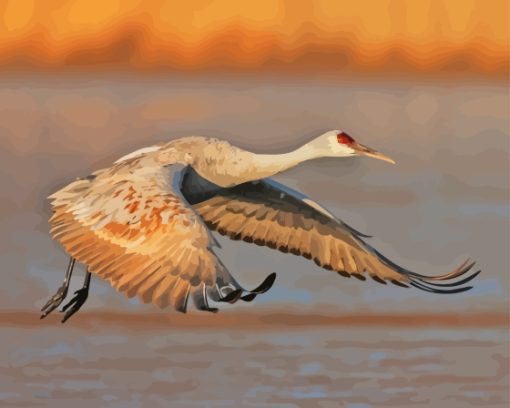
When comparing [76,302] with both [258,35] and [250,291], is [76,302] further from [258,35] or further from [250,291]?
[258,35]

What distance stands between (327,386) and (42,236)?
191cm

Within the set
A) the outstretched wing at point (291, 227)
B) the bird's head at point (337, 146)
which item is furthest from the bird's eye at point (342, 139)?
the outstretched wing at point (291, 227)

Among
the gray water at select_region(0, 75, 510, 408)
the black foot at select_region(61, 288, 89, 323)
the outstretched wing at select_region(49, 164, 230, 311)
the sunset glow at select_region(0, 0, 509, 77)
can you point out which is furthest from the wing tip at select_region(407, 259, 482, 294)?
the sunset glow at select_region(0, 0, 509, 77)

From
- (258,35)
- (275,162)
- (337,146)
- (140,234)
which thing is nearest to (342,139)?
(337,146)

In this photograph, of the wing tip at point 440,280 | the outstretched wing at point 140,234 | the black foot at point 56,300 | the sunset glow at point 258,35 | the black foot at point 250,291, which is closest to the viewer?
the black foot at point 250,291

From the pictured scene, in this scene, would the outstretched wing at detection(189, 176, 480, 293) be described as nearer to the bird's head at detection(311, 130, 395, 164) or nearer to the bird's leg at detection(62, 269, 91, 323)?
the bird's head at detection(311, 130, 395, 164)

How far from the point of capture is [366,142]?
8.87 meters

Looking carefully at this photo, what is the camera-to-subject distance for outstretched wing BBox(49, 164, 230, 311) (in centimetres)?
444

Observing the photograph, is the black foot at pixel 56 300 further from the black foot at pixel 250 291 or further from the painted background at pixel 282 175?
the black foot at pixel 250 291

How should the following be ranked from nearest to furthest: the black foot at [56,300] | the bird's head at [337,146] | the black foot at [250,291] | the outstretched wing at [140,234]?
the black foot at [250,291] < the outstretched wing at [140,234] < the black foot at [56,300] < the bird's head at [337,146]

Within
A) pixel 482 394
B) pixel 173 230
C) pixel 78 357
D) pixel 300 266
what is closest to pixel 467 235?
pixel 300 266

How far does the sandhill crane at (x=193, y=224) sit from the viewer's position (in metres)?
4.48

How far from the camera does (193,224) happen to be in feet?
15.3

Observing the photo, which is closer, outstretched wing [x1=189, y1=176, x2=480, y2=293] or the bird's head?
outstretched wing [x1=189, y1=176, x2=480, y2=293]
